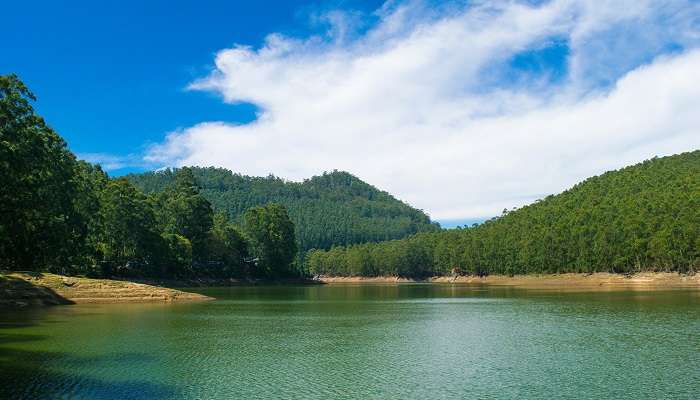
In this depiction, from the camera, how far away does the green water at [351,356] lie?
1004 inches

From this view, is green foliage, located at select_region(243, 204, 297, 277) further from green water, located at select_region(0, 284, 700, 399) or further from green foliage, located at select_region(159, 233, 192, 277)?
green water, located at select_region(0, 284, 700, 399)

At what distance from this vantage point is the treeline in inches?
2682

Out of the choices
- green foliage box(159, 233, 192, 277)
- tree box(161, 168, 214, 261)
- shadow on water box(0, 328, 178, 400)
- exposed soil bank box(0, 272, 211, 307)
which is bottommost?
shadow on water box(0, 328, 178, 400)

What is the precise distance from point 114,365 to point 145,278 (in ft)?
307

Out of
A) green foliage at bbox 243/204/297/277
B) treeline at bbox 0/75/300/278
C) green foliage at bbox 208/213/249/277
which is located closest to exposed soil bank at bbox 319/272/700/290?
green foliage at bbox 243/204/297/277

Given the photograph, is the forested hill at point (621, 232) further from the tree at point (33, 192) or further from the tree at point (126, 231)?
the tree at point (33, 192)

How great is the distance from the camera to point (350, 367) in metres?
31.1

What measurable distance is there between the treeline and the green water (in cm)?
2277

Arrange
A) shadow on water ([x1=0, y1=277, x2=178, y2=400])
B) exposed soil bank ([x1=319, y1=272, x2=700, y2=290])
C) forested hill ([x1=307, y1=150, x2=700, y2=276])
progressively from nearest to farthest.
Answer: shadow on water ([x1=0, y1=277, x2=178, y2=400]) < exposed soil bank ([x1=319, y1=272, x2=700, y2=290]) < forested hill ([x1=307, y1=150, x2=700, y2=276])

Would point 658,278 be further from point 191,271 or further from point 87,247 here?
point 87,247

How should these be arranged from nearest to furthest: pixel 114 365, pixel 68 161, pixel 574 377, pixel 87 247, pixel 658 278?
pixel 574 377
pixel 114 365
pixel 68 161
pixel 87 247
pixel 658 278

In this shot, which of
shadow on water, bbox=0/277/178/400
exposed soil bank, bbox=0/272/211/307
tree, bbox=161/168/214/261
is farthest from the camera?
tree, bbox=161/168/214/261

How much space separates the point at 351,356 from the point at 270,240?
14110 cm

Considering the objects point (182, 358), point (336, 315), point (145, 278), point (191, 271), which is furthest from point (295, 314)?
point (191, 271)
